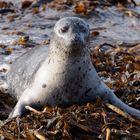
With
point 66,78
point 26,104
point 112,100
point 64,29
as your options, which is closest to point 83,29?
point 64,29

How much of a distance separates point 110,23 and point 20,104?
5636 millimetres

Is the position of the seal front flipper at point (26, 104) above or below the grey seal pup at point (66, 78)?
below

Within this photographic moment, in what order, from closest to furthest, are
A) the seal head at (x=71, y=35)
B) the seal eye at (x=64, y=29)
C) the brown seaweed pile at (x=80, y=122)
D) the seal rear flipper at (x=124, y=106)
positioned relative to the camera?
the brown seaweed pile at (x=80, y=122) → the seal head at (x=71, y=35) → the seal eye at (x=64, y=29) → the seal rear flipper at (x=124, y=106)

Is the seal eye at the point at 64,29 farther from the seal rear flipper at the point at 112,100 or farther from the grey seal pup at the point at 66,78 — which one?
the seal rear flipper at the point at 112,100

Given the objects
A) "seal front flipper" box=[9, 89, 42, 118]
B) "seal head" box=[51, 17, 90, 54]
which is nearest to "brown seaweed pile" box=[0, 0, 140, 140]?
"seal front flipper" box=[9, 89, 42, 118]

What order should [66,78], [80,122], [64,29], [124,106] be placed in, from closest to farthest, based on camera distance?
1. [80,122]
2. [64,29]
3. [66,78]
4. [124,106]

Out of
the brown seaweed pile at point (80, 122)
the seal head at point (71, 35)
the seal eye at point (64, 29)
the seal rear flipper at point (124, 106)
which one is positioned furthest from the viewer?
the seal rear flipper at point (124, 106)

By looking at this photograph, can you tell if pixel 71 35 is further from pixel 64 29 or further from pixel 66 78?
pixel 66 78

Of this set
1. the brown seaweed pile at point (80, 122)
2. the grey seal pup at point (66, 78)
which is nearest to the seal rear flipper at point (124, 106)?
the grey seal pup at point (66, 78)

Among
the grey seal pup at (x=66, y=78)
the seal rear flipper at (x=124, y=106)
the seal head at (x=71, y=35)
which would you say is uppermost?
the seal head at (x=71, y=35)

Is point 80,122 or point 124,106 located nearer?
point 80,122

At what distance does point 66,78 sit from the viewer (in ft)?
17.6

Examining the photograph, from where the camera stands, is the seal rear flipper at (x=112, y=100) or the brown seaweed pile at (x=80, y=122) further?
the seal rear flipper at (x=112, y=100)

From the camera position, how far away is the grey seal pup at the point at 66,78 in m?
5.17
